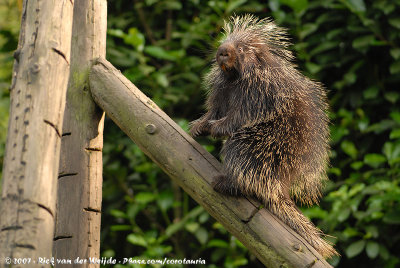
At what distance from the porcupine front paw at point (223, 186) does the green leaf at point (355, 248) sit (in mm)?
1733

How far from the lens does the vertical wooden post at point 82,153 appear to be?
2.57 metres

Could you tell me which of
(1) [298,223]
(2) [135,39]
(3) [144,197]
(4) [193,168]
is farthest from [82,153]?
(2) [135,39]

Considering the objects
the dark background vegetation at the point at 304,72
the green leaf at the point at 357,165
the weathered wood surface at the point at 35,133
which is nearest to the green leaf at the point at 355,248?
the dark background vegetation at the point at 304,72

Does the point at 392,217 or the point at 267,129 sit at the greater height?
the point at 267,129

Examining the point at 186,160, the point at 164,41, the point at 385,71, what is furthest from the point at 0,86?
the point at 385,71

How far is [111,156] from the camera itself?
4438mm

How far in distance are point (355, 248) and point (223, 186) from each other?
1.84 metres

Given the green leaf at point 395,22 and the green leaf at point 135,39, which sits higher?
the green leaf at point 395,22

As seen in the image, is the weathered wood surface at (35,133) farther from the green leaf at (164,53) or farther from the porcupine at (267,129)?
the green leaf at (164,53)

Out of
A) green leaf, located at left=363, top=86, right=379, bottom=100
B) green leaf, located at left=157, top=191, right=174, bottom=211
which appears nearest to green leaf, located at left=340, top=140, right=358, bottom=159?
green leaf, located at left=363, top=86, right=379, bottom=100

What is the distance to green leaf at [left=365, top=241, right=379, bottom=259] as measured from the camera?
12.1 feet

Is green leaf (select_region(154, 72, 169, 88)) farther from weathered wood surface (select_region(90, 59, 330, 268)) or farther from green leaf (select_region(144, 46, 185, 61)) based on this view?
weathered wood surface (select_region(90, 59, 330, 268))

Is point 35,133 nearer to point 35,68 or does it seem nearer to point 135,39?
point 35,68

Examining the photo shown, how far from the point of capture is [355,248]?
377 cm
